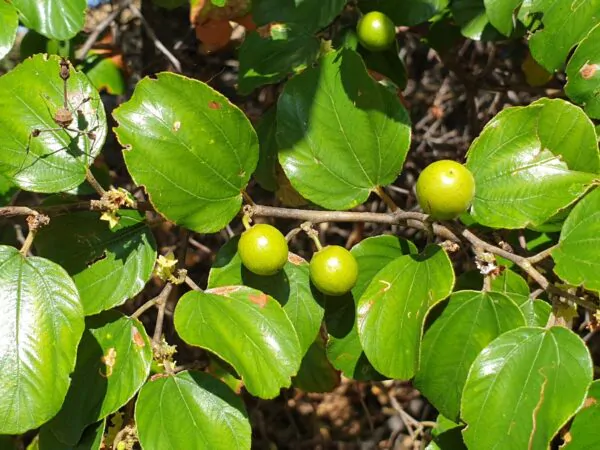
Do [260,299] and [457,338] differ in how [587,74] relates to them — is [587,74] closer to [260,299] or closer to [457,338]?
[457,338]

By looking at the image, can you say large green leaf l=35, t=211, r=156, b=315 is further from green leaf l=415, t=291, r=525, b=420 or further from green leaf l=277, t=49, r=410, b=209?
green leaf l=415, t=291, r=525, b=420

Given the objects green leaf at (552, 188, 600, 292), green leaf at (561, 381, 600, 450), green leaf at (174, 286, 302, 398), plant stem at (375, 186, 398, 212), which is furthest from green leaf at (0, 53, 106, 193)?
green leaf at (561, 381, 600, 450)

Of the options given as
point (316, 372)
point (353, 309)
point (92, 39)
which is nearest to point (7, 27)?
point (92, 39)

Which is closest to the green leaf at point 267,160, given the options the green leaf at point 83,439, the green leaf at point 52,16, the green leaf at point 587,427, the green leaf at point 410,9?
the green leaf at point 410,9

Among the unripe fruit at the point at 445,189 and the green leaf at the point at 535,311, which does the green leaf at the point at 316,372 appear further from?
the unripe fruit at the point at 445,189

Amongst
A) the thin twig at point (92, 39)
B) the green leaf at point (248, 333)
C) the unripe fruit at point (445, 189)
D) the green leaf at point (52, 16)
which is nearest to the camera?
the unripe fruit at point (445, 189)

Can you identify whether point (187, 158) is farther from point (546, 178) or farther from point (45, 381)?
point (546, 178)
